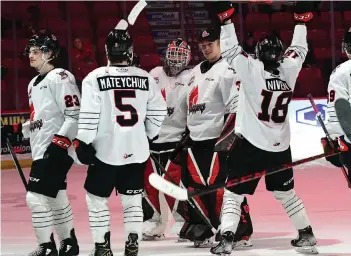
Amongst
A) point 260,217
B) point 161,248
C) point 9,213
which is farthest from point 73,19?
point 161,248

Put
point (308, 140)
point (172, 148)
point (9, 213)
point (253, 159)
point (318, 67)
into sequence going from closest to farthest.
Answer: point (253, 159), point (172, 148), point (9, 213), point (308, 140), point (318, 67)

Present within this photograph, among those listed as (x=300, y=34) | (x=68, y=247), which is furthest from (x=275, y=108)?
(x=68, y=247)

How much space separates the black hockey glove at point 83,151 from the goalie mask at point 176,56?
3.94 feet

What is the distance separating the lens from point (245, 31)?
34.3ft

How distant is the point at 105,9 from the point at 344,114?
6.52 metres

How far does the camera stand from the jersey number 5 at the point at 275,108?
4914 millimetres

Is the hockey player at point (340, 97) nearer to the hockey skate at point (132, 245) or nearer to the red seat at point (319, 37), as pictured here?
the hockey skate at point (132, 245)

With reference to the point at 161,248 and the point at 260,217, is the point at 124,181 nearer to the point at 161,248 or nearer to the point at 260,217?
the point at 161,248

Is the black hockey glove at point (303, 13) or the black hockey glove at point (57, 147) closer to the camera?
the black hockey glove at point (57, 147)

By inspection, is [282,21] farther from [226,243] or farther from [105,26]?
[226,243]

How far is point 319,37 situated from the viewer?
1089cm

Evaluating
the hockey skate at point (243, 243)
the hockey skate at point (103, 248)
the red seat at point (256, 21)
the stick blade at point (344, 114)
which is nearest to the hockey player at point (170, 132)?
the hockey skate at point (243, 243)

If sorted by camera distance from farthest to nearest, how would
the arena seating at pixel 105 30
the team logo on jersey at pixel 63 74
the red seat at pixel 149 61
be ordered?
1. the red seat at pixel 149 61
2. the arena seating at pixel 105 30
3. the team logo on jersey at pixel 63 74

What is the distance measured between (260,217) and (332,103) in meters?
1.60
